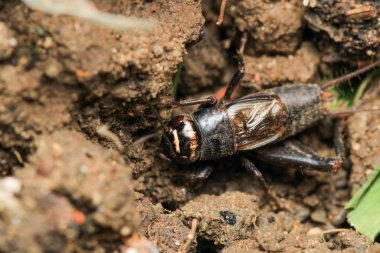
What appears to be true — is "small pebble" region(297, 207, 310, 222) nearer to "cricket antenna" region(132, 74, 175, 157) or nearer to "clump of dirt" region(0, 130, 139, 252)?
"cricket antenna" region(132, 74, 175, 157)

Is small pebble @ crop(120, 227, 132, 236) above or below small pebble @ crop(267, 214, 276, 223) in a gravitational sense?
above

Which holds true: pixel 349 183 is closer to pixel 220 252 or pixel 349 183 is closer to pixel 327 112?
pixel 327 112

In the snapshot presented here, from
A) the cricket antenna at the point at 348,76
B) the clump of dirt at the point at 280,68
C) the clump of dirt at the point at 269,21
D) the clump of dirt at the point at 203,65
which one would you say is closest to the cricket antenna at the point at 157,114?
the clump of dirt at the point at 203,65

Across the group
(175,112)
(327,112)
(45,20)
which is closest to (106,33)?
(45,20)

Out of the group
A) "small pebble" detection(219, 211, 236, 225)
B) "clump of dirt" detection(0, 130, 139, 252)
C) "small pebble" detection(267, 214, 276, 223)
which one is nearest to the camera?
"clump of dirt" detection(0, 130, 139, 252)

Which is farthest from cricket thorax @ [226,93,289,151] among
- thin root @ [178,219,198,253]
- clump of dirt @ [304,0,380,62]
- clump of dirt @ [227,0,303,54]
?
thin root @ [178,219,198,253]

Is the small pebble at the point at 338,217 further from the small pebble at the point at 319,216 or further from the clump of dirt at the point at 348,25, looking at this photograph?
the clump of dirt at the point at 348,25
